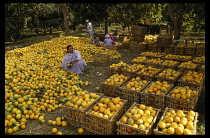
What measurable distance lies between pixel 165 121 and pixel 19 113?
390cm

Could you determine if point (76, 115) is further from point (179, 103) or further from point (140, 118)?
point (179, 103)

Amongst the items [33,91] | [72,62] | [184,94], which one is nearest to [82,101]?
[33,91]

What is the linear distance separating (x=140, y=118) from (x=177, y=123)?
0.83 metres

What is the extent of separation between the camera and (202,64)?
25.2ft

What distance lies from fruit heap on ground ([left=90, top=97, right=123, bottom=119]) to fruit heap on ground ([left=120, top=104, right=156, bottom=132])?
0.37 meters

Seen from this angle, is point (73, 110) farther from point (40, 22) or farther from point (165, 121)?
point (40, 22)

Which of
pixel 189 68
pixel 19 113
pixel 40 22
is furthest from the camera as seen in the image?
pixel 40 22

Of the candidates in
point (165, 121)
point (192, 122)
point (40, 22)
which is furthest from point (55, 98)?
point (40, 22)

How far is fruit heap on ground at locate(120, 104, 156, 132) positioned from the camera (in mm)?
3689

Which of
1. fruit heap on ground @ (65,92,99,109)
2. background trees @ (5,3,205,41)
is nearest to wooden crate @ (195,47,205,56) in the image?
background trees @ (5,3,205,41)

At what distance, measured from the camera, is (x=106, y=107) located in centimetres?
448

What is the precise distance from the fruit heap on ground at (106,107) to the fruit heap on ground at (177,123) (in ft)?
3.74

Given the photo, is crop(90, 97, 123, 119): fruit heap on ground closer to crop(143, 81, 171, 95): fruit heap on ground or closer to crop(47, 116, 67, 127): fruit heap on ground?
crop(47, 116, 67, 127): fruit heap on ground

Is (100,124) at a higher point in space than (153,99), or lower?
lower
